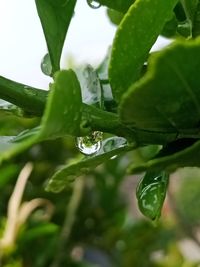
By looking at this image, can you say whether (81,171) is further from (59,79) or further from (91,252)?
(91,252)

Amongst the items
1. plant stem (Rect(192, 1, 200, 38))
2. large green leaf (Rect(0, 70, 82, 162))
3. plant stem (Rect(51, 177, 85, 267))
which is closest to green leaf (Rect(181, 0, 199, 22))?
plant stem (Rect(192, 1, 200, 38))

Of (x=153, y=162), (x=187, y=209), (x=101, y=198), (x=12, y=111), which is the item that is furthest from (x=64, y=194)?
(x=153, y=162)

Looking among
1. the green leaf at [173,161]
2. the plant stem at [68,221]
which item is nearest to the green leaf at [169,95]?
the green leaf at [173,161]

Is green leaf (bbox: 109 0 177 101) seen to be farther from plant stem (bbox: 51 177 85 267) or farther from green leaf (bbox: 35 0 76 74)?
plant stem (bbox: 51 177 85 267)

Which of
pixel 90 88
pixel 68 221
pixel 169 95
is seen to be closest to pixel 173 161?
pixel 169 95

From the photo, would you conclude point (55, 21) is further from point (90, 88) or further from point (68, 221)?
point (68, 221)

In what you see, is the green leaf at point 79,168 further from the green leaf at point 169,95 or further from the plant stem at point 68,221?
the plant stem at point 68,221
